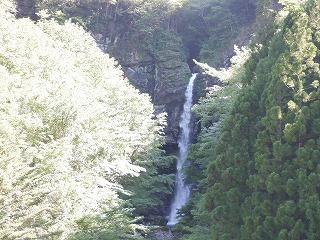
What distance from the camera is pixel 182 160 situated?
19719 mm

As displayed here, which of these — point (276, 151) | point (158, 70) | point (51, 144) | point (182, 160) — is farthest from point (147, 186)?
point (158, 70)

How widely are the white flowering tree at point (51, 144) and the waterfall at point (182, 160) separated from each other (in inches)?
186

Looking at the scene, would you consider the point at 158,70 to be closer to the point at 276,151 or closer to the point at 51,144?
the point at 276,151

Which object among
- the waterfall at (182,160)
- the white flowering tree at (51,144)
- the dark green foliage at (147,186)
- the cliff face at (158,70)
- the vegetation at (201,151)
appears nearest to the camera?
the white flowering tree at (51,144)

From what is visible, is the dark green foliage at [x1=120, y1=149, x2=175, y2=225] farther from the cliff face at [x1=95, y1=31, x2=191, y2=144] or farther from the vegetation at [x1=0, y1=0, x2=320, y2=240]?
the cliff face at [x1=95, y1=31, x2=191, y2=144]

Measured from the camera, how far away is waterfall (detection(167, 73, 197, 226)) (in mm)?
17484

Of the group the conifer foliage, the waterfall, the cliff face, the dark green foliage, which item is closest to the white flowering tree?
the dark green foliage

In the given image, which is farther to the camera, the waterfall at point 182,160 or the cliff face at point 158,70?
the cliff face at point 158,70

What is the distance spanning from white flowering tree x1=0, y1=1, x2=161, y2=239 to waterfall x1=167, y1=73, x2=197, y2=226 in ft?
15.5

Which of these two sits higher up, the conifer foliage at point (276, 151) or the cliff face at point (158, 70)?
the cliff face at point (158, 70)

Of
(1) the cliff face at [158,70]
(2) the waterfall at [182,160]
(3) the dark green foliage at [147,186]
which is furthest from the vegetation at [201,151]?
(1) the cliff face at [158,70]

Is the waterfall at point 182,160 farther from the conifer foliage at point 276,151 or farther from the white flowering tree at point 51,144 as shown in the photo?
the conifer foliage at point 276,151

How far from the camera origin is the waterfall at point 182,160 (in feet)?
57.4

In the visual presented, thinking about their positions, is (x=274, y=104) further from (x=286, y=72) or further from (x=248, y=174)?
(x=248, y=174)
